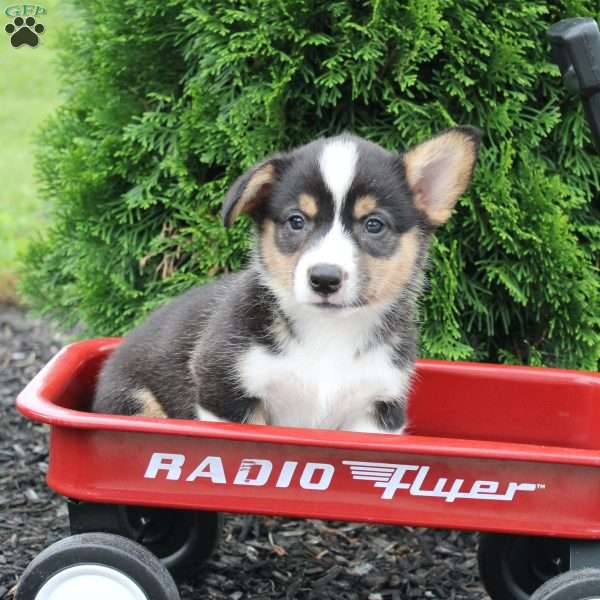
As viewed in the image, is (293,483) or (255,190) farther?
(255,190)

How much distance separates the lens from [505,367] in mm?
3602

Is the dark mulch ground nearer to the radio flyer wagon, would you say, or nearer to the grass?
the radio flyer wagon

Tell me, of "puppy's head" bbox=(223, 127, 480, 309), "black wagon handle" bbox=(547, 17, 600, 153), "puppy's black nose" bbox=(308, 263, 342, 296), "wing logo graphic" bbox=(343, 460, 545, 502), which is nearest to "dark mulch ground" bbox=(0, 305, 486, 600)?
"wing logo graphic" bbox=(343, 460, 545, 502)

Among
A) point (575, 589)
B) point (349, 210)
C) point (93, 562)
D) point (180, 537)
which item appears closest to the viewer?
point (575, 589)

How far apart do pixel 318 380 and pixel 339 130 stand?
1377 mm

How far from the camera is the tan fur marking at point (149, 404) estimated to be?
3.52 metres

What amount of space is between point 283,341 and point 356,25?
132 centimetres

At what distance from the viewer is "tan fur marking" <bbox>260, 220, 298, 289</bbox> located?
3066 millimetres

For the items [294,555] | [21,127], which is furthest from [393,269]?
[21,127]

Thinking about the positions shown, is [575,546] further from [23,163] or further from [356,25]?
[23,163]

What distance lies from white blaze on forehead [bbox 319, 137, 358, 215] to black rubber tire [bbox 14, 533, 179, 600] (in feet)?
3.75

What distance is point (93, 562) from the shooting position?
8.99ft

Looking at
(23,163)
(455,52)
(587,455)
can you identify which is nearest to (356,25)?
(455,52)

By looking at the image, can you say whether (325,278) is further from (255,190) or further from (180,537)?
(180,537)
